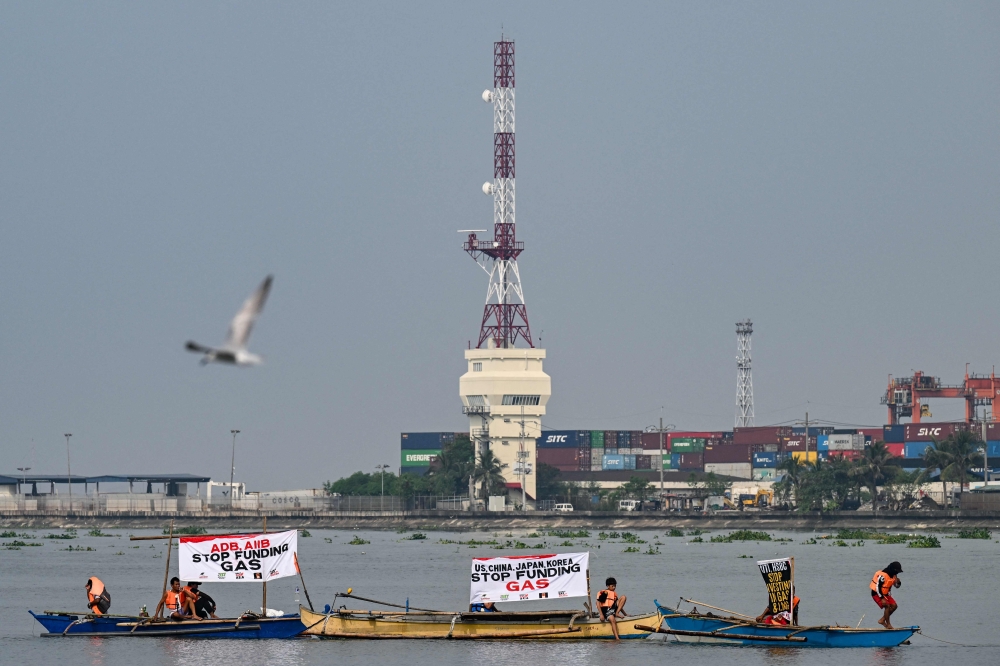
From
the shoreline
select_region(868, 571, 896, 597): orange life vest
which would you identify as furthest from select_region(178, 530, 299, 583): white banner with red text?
the shoreline

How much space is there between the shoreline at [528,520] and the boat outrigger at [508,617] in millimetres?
115316

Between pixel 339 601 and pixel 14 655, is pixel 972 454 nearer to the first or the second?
pixel 339 601

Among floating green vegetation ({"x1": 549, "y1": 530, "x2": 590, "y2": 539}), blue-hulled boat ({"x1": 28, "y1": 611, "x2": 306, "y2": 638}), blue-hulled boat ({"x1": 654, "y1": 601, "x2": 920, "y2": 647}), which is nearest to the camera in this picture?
blue-hulled boat ({"x1": 654, "y1": 601, "x2": 920, "y2": 647})

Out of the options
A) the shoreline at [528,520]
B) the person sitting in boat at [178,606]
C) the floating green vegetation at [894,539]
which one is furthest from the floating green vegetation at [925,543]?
the person sitting in boat at [178,606]

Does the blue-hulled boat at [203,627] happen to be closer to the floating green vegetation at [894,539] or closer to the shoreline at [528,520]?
the floating green vegetation at [894,539]

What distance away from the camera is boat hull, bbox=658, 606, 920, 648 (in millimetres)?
48250

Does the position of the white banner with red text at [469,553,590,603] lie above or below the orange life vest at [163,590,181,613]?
above

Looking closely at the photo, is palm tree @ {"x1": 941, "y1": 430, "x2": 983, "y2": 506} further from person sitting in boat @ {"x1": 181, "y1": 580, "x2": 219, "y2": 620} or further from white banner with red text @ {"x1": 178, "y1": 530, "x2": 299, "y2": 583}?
white banner with red text @ {"x1": 178, "y1": 530, "x2": 299, "y2": 583}

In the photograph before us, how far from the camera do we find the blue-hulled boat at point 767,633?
48250 mm

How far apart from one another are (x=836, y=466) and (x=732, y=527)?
22421mm

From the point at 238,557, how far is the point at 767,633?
57.3 ft

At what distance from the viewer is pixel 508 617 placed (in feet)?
164

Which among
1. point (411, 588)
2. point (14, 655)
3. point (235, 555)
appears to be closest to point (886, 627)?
point (235, 555)

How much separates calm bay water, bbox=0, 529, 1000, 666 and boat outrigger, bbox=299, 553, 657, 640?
2.31ft
